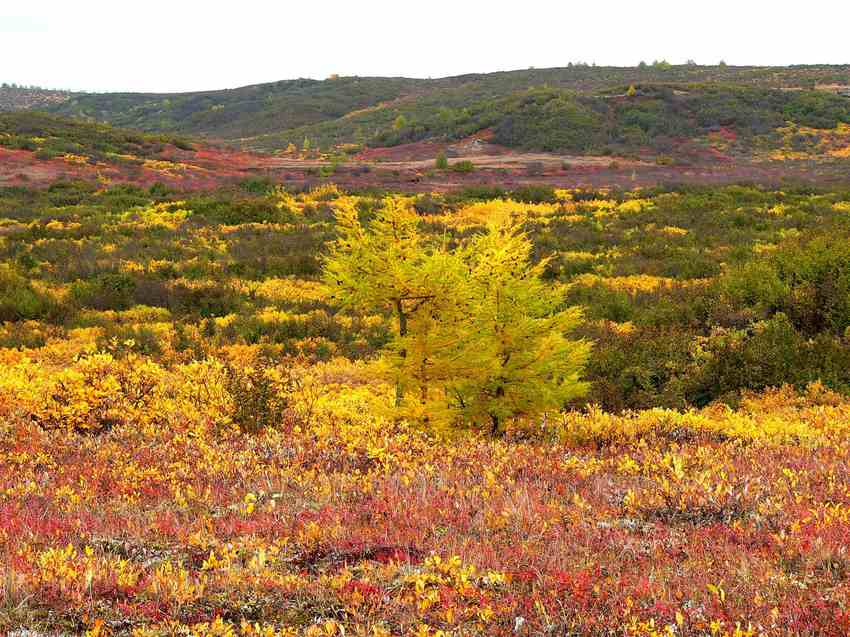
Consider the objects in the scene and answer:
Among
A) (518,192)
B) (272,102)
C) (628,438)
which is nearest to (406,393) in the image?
(628,438)

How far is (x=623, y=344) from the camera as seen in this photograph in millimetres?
14172

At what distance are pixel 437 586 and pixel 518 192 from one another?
3691cm

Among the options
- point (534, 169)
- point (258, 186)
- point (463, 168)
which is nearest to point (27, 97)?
point (463, 168)

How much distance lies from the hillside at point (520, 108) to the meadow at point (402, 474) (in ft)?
Answer: 170

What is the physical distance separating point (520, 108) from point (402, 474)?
245 feet

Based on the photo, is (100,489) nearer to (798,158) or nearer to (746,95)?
(798,158)

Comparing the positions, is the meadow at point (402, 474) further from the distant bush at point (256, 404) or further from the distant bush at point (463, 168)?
the distant bush at point (463, 168)

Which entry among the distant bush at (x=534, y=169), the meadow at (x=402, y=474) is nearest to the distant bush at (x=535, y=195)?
the distant bush at (x=534, y=169)

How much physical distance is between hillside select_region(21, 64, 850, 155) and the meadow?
51.9m

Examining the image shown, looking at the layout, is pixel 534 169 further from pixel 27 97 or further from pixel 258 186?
pixel 27 97

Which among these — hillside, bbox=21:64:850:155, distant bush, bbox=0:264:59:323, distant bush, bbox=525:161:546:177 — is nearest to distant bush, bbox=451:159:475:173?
distant bush, bbox=525:161:546:177

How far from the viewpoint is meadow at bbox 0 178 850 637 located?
3.83 metres

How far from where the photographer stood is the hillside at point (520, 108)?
6938 cm

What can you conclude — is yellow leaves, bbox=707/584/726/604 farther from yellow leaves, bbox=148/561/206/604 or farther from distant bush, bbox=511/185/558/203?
distant bush, bbox=511/185/558/203
